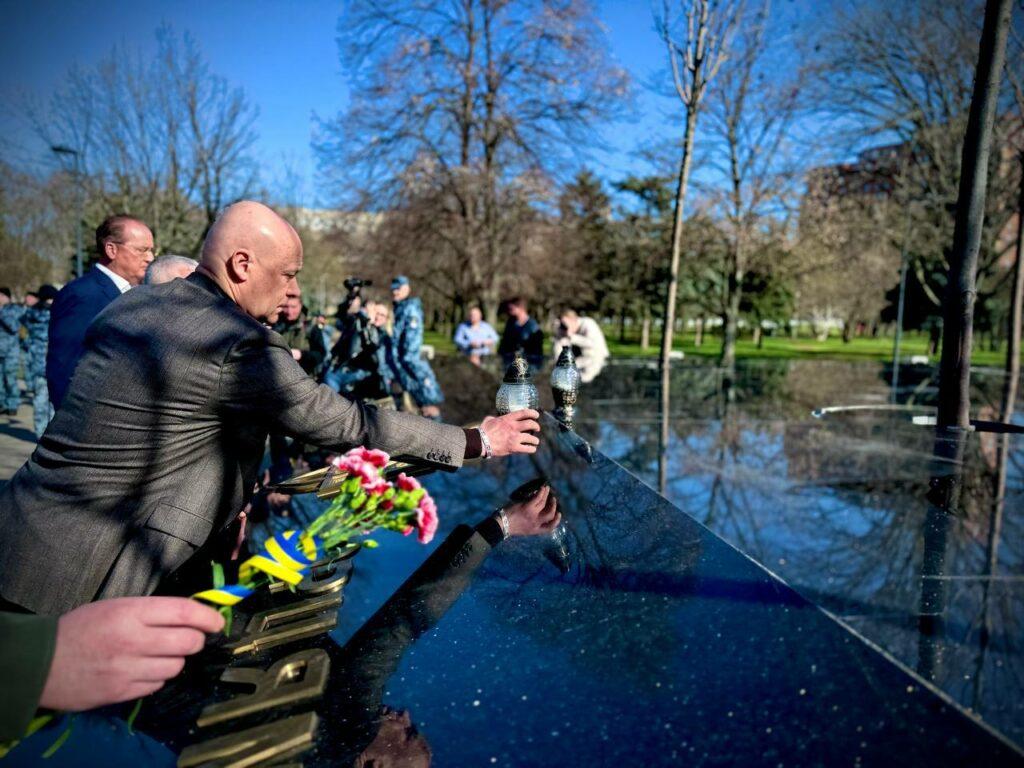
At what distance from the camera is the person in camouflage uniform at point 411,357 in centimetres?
846

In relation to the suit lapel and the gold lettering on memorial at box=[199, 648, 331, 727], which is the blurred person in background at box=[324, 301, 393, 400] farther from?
the gold lettering on memorial at box=[199, 648, 331, 727]

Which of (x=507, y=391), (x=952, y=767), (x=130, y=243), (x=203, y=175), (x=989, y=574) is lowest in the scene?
(x=989, y=574)

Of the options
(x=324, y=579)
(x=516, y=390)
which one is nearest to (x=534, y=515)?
(x=516, y=390)

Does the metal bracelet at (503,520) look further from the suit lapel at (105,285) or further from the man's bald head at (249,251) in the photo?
the suit lapel at (105,285)

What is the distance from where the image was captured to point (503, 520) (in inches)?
123

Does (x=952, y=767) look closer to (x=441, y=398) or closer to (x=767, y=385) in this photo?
(x=441, y=398)

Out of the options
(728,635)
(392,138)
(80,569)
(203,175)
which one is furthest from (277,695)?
(203,175)

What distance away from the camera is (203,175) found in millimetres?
21562

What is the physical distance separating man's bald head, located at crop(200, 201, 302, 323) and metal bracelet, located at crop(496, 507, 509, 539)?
1390mm

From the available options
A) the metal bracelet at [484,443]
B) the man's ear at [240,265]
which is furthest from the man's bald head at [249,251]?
the metal bracelet at [484,443]

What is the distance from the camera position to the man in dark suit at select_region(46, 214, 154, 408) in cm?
425

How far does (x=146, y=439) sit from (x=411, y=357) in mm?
6613

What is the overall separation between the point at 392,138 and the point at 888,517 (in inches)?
790

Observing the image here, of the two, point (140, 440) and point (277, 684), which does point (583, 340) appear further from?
point (277, 684)
